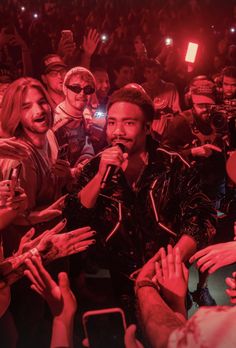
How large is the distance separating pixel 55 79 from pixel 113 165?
0.63 meters

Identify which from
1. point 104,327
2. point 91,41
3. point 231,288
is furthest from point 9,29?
point 231,288

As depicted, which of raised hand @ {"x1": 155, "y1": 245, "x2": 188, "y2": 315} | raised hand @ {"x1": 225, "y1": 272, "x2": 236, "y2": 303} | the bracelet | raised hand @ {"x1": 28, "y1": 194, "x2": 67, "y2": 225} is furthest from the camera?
raised hand @ {"x1": 28, "y1": 194, "x2": 67, "y2": 225}

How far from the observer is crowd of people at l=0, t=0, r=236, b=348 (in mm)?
2684

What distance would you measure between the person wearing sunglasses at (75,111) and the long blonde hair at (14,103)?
4.8 inches

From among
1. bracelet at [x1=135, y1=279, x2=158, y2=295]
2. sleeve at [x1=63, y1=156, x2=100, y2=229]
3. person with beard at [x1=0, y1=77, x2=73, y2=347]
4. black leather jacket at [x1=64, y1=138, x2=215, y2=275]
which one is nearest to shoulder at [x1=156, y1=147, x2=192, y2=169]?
black leather jacket at [x1=64, y1=138, x2=215, y2=275]

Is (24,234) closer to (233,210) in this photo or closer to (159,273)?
(159,273)

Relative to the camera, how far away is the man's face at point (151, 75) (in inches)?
110

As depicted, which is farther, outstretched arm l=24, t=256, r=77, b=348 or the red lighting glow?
the red lighting glow

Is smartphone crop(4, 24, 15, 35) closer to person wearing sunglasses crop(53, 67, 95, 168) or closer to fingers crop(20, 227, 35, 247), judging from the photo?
person wearing sunglasses crop(53, 67, 95, 168)

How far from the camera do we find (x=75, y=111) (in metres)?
2.79

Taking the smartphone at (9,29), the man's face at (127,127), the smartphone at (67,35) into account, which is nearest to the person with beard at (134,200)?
the man's face at (127,127)

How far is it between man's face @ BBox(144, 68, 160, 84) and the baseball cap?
1.60 ft

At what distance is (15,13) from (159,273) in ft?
5.84

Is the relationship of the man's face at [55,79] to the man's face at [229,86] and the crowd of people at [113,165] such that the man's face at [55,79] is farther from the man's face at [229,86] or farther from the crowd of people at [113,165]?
the man's face at [229,86]
